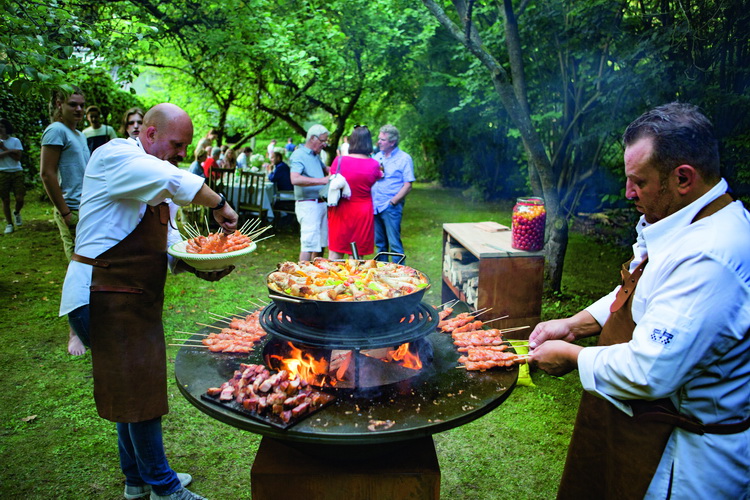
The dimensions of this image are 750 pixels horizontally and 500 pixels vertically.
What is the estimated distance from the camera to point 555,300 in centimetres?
663

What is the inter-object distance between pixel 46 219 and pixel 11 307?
20.2 ft

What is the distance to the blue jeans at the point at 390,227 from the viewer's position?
23.9 ft

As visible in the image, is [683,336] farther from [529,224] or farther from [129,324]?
[529,224]

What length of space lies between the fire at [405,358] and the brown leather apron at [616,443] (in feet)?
2.92

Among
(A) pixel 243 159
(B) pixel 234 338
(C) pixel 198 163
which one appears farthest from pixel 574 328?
(A) pixel 243 159

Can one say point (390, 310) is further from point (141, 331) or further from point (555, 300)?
point (555, 300)

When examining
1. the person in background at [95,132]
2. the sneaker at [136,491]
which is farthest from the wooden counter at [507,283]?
the person in background at [95,132]

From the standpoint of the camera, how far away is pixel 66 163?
17.3ft

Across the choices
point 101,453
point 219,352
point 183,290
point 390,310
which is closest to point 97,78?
point 183,290

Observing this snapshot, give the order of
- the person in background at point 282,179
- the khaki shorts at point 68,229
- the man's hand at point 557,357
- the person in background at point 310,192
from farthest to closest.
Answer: the person in background at point 282,179, the person in background at point 310,192, the khaki shorts at point 68,229, the man's hand at point 557,357

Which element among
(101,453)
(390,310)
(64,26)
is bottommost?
(101,453)

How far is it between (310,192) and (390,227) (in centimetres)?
134

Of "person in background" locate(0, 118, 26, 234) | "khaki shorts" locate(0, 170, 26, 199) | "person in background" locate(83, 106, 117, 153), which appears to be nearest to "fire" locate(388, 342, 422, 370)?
"person in background" locate(83, 106, 117, 153)

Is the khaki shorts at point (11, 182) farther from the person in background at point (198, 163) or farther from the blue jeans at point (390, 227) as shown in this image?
the blue jeans at point (390, 227)
